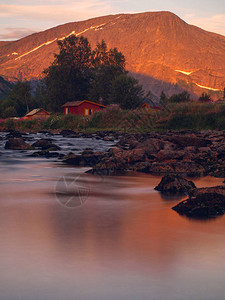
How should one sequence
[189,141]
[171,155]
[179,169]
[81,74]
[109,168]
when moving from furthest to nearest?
[81,74] → [189,141] → [171,155] → [109,168] → [179,169]

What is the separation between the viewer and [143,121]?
61.2m

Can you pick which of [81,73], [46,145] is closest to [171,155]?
[46,145]

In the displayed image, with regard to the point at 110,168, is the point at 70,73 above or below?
above

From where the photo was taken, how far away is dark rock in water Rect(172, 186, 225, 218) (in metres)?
9.12

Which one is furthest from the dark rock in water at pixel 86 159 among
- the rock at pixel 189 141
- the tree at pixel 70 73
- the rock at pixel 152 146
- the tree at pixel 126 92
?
the tree at pixel 70 73

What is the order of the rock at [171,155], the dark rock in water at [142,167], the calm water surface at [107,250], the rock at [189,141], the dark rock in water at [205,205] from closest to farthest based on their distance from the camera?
1. the calm water surface at [107,250]
2. the dark rock in water at [205,205]
3. the dark rock in water at [142,167]
4. the rock at [171,155]
5. the rock at [189,141]

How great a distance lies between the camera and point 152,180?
14961mm

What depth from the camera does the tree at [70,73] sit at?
4525 inches

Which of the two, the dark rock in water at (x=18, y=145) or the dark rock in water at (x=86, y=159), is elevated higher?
the dark rock in water at (x=86, y=159)

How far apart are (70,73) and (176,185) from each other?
354ft

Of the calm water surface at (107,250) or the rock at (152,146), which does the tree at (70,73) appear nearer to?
the rock at (152,146)

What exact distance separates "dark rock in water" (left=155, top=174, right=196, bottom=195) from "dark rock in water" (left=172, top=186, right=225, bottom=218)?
1.78 meters

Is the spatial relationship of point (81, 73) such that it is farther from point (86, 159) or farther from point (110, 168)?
point (110, 168)

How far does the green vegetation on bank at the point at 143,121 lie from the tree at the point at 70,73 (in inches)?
1460
